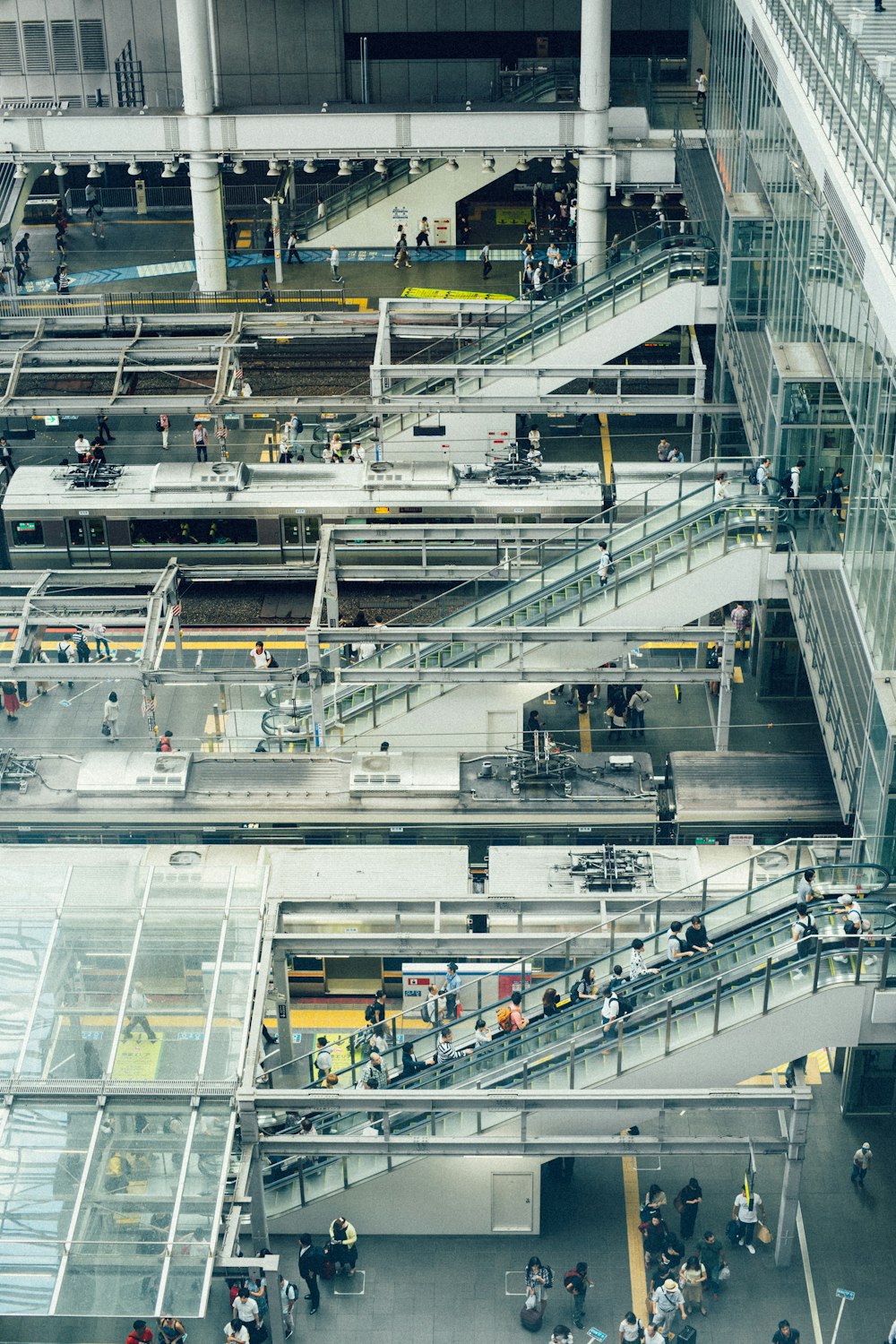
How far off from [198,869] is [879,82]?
1850 centimetres

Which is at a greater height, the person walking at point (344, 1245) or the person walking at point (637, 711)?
the person walking at point (637, 711)

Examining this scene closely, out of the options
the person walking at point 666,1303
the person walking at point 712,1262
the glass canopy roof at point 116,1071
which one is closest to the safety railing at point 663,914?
the glass canopy roof at point 116,1071

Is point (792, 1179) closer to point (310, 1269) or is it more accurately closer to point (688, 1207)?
point (688, 1207)

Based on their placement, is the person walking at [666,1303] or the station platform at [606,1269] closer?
the person walking at [666,1303]

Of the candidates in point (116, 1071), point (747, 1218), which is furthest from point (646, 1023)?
point (116, 1071)

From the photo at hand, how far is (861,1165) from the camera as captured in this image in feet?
119

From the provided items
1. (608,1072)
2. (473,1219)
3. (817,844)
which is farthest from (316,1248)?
(817,844)

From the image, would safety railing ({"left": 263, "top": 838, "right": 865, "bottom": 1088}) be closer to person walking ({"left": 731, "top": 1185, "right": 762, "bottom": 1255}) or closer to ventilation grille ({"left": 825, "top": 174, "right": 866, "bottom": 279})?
person walking ({"left": 731, "top": 1185, "right": 762, "bottom": 1255})

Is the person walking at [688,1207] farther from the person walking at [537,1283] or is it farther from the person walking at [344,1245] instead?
the person walking at [344,1245]

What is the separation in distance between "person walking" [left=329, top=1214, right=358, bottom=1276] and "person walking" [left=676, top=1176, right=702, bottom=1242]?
18.7 ft

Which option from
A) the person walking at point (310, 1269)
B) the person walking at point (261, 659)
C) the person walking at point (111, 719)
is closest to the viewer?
the person walking at point (310, 1269)

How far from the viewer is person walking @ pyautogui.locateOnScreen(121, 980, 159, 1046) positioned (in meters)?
33.9

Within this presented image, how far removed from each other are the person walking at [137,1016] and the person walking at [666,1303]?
30.5 ft

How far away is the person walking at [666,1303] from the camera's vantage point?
32562 millimetres
